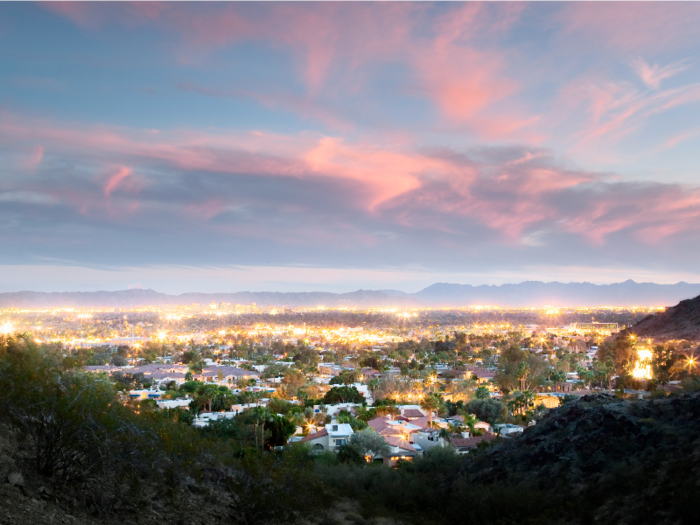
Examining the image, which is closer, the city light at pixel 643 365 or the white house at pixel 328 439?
the white house at pixel 328 439

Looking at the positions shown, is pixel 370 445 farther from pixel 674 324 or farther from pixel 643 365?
pixel 674 324

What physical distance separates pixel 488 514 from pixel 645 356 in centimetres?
4295

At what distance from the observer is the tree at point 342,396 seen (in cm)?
4559

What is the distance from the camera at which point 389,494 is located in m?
17.5

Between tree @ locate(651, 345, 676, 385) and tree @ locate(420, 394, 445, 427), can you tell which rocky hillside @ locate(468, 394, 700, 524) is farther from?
tree @ locate(651, 345, 676, 385)

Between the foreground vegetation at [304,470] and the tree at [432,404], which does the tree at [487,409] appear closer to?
the tree at [432,404]

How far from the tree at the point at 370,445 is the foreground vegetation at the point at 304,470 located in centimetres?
542

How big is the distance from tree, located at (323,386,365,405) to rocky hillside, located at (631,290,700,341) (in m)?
43.3

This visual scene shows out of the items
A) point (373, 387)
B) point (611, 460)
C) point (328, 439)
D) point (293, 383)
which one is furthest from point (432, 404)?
point (611, 460)

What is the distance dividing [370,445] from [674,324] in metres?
68.7

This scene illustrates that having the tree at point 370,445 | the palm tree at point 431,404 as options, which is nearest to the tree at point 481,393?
the palm tree at point 431,404

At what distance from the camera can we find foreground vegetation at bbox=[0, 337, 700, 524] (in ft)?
35.0

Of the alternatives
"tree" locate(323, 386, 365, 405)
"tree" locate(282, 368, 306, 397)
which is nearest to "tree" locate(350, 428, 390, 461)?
"tree" locate(323, 386, 365, 405)

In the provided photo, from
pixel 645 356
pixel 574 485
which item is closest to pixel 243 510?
pixel 574 485
